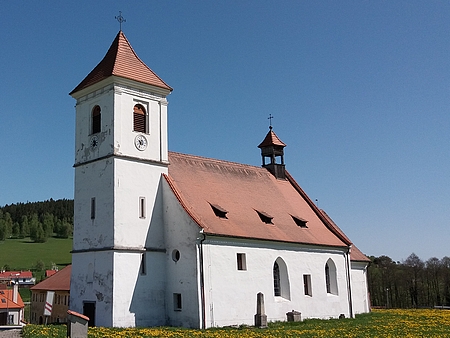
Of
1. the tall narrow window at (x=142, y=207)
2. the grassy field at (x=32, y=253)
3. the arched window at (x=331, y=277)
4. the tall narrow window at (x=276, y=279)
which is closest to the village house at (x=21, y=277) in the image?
the grassy field at (x=32, y=253)

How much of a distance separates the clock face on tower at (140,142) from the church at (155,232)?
53 millimetres

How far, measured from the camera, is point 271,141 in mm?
38625

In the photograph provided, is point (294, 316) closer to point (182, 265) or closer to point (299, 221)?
point (299, 221)

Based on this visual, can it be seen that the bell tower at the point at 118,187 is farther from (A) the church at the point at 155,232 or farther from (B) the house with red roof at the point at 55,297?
(B) the house with red roof at the point at 55,297

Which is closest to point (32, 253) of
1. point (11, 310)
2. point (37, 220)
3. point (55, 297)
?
point (37, 220)

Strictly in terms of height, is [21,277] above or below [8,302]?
above

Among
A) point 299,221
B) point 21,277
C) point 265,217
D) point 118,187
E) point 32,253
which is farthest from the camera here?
point 32,253

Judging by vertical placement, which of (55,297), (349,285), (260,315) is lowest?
(260,315)

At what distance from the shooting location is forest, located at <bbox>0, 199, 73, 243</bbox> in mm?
144625

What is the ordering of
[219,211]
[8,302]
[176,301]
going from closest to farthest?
[176,301], [219,211], [8,302]

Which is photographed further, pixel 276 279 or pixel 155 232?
pixel 276 279

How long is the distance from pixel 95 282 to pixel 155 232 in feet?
12.9

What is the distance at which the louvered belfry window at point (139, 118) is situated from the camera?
26969 millimetres

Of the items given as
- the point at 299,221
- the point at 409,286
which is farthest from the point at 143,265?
the point at 409,286
